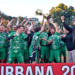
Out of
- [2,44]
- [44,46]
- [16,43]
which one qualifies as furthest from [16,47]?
[44,46]

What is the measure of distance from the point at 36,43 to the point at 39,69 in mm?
1343

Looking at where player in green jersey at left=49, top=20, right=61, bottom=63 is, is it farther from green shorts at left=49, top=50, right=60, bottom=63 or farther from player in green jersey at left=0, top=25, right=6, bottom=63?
player in green jersey at left=0, top=25, right=6, bottom=63

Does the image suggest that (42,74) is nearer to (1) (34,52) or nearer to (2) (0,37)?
(1) (34,52)

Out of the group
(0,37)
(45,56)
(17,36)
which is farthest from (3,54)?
(45,56)

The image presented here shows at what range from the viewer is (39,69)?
357cm

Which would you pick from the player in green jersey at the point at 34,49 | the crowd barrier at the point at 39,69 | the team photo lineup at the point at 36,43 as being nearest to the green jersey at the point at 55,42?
the team photo lineup at the point at 36,43

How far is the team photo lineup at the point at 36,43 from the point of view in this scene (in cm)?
474

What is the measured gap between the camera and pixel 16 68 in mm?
3578

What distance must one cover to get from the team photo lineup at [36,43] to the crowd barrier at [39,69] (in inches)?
42.3

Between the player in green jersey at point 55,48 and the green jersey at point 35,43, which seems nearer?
the green jersey at point 35,43

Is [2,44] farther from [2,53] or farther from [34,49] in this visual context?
[34,49]

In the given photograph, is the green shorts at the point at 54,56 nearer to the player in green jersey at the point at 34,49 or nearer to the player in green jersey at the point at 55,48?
the player in green jersey at the point at 55,48

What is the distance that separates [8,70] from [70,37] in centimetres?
240

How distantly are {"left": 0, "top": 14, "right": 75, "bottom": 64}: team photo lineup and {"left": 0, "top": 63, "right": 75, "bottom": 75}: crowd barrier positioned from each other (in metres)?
1.07
